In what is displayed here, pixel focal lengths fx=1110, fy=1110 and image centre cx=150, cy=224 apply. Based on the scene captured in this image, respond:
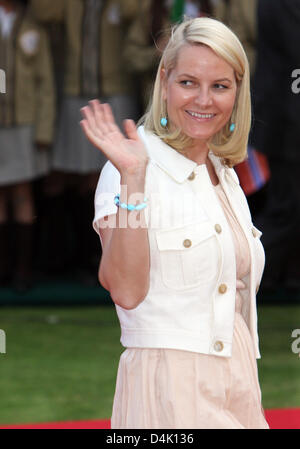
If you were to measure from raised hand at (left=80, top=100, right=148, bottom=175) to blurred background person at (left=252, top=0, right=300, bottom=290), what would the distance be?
4001 mm

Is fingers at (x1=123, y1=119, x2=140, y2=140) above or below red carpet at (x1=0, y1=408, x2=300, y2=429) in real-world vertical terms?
above

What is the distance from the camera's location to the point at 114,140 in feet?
7.68

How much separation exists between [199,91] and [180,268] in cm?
42

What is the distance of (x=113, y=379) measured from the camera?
538 cm

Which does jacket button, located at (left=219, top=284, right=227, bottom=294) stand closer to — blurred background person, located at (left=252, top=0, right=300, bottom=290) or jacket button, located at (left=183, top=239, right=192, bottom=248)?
jacket button, located at (left=183, top=239, right=192, bottom=248)

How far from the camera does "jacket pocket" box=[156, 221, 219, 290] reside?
246 cm

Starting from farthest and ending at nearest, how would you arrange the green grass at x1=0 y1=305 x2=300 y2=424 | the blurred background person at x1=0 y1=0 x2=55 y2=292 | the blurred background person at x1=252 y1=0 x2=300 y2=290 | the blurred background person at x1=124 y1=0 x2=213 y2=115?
the blurred background person at x1=0 y1=0 x2=55 y2=292 < the blurred background person at x1=124 y1=0 x2=213 y2=115 < the blurred background person at x1=252 y1=0 x2=300 y2=290 < the green grass at x1=0 y1=305 x2=300 y2=424

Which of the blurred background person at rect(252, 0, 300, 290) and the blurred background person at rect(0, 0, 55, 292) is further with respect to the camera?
the blurred background person at rect(0, 0, 55, 292)

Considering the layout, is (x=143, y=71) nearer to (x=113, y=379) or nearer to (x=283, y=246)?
(x=283, y=246)

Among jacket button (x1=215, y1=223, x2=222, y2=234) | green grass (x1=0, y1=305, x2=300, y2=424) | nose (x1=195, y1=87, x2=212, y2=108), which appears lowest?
green grass (x1=0, y1=305, x2=300, y2=424)

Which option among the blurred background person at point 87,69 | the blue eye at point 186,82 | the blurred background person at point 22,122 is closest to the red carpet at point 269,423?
the blue eye at point 186,82

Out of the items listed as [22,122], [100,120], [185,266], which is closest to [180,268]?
[185,266]

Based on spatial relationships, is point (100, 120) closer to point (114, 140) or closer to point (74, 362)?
point (114, 140)

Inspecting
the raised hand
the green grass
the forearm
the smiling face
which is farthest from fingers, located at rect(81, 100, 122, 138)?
the green grass
